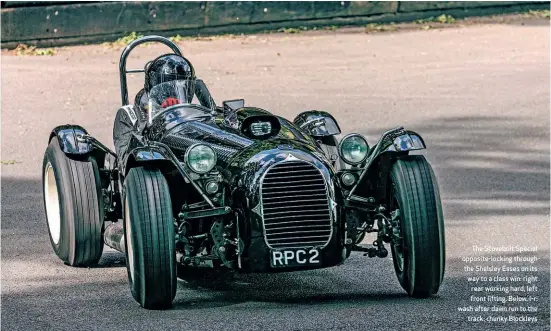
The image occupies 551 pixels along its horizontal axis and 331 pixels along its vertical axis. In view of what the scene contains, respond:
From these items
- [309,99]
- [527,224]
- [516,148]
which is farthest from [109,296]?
[309,99]

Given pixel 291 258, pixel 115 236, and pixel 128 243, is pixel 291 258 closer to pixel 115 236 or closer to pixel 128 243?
pixel 128 243

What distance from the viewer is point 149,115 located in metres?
9.77

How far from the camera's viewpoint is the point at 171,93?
990cm

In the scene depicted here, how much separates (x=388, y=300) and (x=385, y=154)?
95 cm

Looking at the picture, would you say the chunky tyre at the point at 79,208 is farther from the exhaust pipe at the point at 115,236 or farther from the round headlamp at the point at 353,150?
the round headlamp at the point at 353,150

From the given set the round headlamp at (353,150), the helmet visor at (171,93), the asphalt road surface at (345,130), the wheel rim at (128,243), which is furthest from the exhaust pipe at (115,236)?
the round headlamp at (353,150)

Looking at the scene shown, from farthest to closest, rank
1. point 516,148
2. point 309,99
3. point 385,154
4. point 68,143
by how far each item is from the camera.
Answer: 1. point 309,99
2. point 516,148
3. point 68,143
4. point 385,154

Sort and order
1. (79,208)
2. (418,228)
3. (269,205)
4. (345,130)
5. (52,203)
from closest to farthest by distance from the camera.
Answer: (269,205) < (418,228) < (79,208) < (52,203) < (345,130)

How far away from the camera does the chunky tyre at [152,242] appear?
25.3ft

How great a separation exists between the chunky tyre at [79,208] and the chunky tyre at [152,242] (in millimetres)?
1601

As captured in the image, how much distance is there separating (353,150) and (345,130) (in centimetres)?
810

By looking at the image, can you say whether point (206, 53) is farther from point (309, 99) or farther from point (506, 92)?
point (506, 92)

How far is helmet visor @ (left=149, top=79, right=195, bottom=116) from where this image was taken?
9.84 meters

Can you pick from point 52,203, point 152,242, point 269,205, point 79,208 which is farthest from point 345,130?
point 152,242
